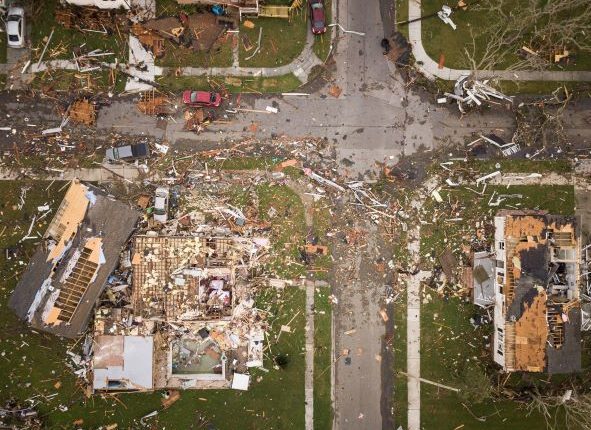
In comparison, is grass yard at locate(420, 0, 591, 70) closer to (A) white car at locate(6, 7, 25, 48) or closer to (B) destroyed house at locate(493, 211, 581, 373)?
(B) destroyed house at locate(493, 211, 581, 373)

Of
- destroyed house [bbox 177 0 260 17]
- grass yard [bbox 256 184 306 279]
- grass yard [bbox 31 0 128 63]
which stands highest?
destroyed house [bbox 177 0 260 17]

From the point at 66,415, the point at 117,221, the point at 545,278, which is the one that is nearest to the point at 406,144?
the point at 545,278

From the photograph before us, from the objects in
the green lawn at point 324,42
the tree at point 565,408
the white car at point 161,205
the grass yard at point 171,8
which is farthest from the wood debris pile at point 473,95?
the tree at point 565,408

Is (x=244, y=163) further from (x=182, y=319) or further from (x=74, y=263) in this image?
(x=74, y=263)

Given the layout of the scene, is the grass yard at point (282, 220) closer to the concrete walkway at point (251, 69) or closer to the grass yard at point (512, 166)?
the concrete walkway at point (251, 69)

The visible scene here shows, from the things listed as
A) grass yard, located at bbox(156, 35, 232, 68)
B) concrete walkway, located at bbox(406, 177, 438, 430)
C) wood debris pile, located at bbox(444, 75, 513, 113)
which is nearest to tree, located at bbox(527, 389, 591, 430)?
concrete walkway, located at bbox(406, 177, 438, 430)
